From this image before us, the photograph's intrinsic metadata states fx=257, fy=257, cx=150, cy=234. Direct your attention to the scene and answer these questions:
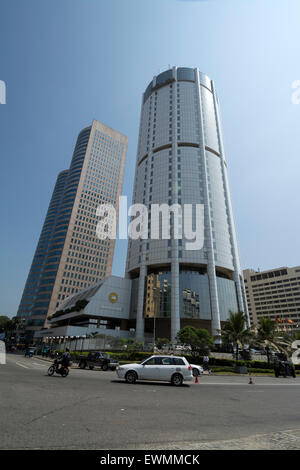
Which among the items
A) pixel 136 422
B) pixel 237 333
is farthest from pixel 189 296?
pixel 136 422

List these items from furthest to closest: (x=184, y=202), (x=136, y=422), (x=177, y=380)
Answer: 1. (x=184, y=202)
2. (x=177, y=380)
3. (x=136, y=422)

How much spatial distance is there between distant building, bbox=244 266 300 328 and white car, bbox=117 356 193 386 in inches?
5300

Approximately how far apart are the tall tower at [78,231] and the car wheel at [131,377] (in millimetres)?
103790

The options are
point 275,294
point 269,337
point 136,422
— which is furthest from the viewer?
point 275,294

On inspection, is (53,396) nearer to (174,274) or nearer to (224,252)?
(174,274)

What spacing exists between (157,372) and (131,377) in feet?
5.16

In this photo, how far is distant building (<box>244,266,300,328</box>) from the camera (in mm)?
137375

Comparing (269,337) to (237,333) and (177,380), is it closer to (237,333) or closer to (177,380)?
(237,333)

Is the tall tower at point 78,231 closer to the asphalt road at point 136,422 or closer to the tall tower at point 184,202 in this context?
the tall tower at point 184,202

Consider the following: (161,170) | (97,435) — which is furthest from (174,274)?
(97,435)

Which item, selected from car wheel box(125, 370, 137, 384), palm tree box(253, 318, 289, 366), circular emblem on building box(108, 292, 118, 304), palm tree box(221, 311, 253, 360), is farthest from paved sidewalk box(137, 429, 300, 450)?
circular emblem on building box(108, 292, 118, 304)

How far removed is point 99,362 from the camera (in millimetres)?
26172

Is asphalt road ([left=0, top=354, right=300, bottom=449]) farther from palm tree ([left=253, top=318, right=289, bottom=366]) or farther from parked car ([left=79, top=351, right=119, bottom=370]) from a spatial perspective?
palm tree ([left=253, top=318, right=289, bottom=366])
